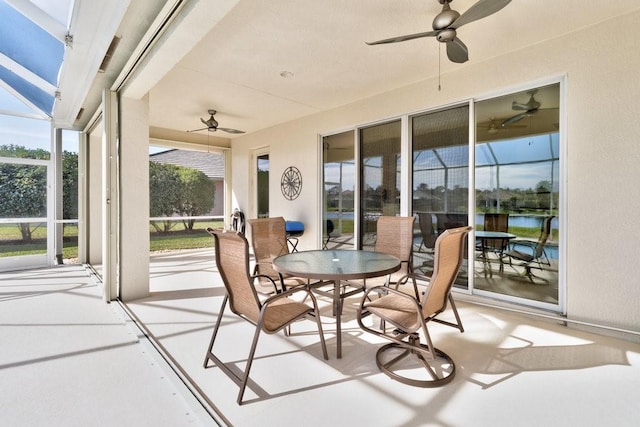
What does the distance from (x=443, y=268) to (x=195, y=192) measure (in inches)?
323

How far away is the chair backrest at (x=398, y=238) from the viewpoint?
345 centimetres

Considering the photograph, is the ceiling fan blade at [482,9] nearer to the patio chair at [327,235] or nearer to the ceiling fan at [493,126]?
the ceiling fan at [493,126]

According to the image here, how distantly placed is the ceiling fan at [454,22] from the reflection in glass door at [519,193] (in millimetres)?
1257

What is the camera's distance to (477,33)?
9.71 feet

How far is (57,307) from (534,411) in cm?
464

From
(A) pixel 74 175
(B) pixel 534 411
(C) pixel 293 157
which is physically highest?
(C) pixel 293 157

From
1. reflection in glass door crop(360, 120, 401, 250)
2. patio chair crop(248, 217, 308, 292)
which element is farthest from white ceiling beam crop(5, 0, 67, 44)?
reflection in glass door crop(360, 120, 401, 250)

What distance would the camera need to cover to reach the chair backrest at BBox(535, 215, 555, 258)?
3321 mm

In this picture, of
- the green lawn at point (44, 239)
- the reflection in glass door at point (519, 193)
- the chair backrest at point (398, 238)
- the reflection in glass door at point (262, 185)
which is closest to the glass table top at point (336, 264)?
the chair backrest at point (398, 238)

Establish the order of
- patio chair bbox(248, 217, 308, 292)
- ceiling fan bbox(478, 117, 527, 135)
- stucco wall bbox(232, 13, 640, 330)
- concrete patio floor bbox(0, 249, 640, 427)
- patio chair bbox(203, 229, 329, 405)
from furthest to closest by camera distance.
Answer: ceiling fan bbox(478, 117, 527, 135) → patio chair bbox(248, 217, 308, 292) → stucco wall bbox(232, 13, 640, 330) → patio chair bbox(203, 229, 329, 405) → concrete patio floor bbox(0, 249, 640, 427)

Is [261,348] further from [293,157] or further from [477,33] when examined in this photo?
[293,157]

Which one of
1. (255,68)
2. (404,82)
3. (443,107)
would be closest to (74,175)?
(255,68)

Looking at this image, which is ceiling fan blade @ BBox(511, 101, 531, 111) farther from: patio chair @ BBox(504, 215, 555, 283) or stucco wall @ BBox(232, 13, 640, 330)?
patio chair @ BBox(504, 215, 555, 283)

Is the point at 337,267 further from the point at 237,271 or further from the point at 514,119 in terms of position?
the point at 514,119
